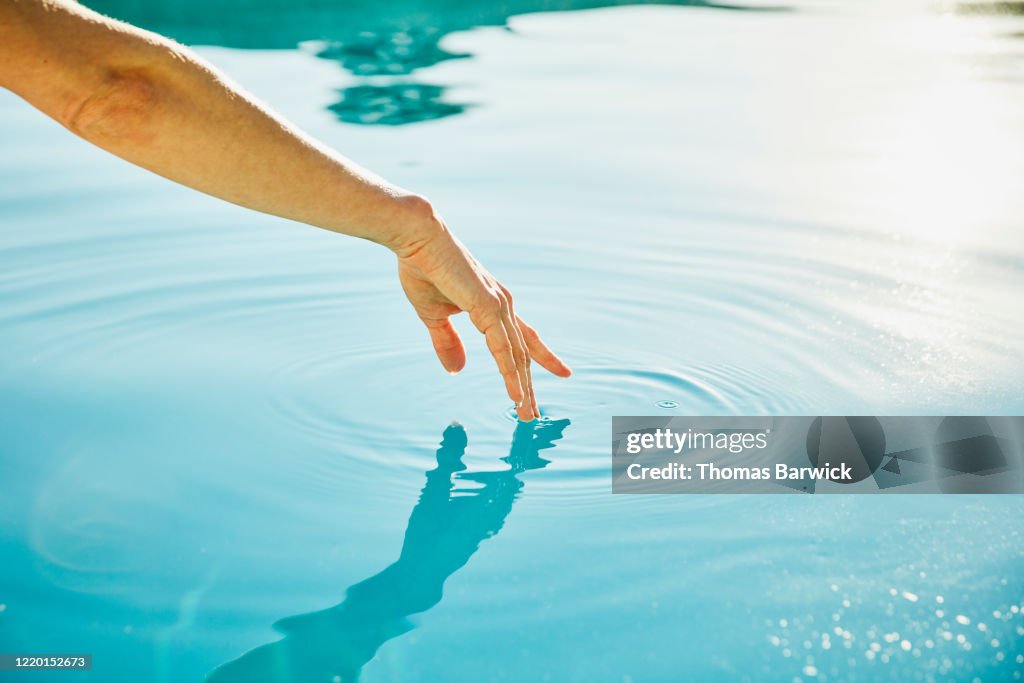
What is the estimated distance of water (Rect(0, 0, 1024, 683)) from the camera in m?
1.36

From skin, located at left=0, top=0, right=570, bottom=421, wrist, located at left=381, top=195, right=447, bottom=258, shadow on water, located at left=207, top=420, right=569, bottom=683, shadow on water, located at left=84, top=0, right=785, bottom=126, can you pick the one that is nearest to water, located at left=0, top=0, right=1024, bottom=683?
shadow on water, located at left=207, top=420, right=569, bottom=683

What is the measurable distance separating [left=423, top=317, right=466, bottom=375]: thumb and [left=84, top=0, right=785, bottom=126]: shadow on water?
7.45 feet

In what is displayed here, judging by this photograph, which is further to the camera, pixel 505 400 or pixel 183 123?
pixel 505 400

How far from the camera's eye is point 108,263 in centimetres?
256

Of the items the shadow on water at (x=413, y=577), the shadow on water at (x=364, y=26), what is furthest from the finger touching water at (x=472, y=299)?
the shadow on water at (x=364, y=26)

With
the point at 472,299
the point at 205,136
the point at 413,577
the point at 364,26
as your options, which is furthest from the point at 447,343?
the point at 364,26

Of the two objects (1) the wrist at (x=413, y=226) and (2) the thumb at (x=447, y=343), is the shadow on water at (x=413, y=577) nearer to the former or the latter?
(2) the thumb at (x=447, y=343)

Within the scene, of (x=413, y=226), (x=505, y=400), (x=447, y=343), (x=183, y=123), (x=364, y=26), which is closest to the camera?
(x=183, y=123)

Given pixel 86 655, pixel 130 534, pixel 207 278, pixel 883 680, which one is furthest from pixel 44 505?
pixel 883 680

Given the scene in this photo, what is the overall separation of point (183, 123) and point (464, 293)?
450 mm

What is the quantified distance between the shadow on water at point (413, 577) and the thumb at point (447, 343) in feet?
0.51

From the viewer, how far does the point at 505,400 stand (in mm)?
1946

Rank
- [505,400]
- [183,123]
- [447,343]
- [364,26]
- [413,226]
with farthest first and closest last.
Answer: [364,26]
[505,400]
[447,343]
[413,226]
[183,123]

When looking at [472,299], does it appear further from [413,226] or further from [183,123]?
[183,123]
